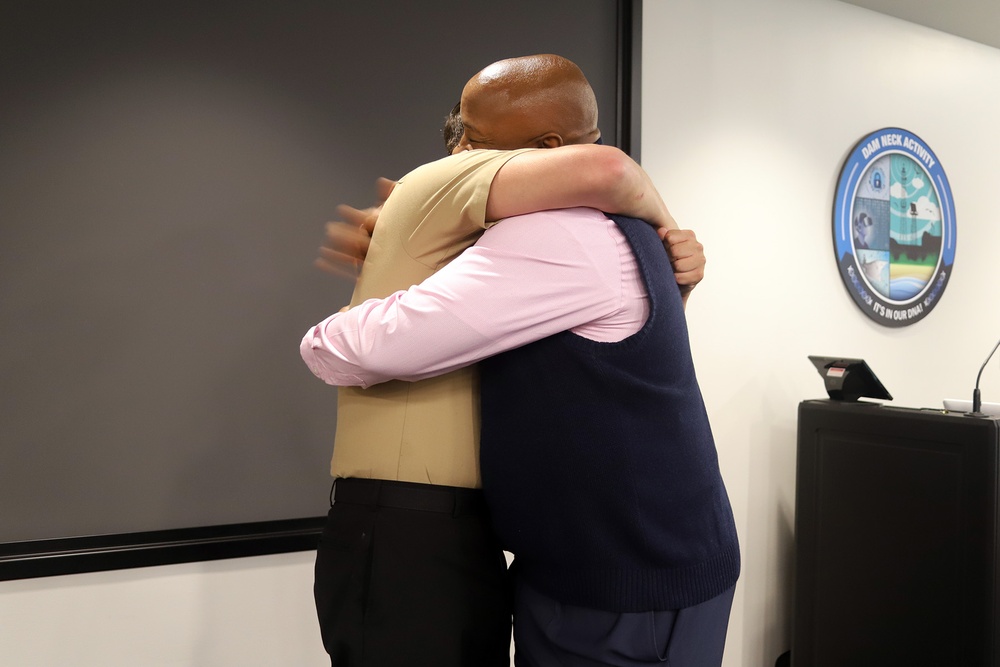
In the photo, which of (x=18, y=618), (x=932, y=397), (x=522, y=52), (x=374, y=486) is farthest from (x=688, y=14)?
(x=18, y=618)

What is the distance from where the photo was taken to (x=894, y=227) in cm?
337

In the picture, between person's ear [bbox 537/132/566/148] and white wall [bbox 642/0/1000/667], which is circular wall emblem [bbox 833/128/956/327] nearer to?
white wall [bbox 642/0/1000/667]

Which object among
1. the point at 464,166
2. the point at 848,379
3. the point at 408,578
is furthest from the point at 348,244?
the point at 848,379

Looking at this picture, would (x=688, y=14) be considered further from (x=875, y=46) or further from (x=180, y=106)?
(x=180, y=106)

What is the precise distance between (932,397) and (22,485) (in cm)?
355

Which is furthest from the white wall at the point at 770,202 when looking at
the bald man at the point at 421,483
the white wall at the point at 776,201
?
the bald man at the point at 421,483

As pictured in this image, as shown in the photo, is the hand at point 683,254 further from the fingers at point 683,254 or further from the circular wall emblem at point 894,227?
the circular wall emblem at point 894,227

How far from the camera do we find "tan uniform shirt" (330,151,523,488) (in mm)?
1090

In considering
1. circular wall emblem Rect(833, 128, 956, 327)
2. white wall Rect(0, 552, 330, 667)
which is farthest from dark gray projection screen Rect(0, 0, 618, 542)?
circular wall emblem Rect(833, 128, 956, 327)

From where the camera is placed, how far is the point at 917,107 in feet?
11.5

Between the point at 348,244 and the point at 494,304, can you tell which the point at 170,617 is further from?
the point at 494,304

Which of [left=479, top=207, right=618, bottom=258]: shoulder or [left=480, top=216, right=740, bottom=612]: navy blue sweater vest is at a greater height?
[left=479, top=207, right=618, bottom=258]: shoulder

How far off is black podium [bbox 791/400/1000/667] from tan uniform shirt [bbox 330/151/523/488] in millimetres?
1970

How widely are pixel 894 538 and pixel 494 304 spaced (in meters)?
2.17
